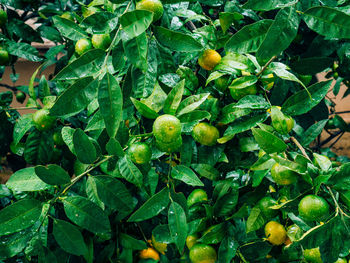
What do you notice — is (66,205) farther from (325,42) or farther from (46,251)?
(325,42)

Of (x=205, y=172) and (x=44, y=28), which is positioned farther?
(x=44, y=28)

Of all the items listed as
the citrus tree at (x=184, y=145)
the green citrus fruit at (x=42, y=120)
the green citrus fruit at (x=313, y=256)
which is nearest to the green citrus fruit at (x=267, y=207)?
the citrus tree at (x=184, y=145)

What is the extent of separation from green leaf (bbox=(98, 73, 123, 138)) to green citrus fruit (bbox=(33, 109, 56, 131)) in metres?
0.37

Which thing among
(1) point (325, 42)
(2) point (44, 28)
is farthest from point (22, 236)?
(1) point (325, 42)

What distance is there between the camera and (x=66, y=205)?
0.65 m

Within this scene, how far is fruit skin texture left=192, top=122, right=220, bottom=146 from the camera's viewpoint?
0.70 meters

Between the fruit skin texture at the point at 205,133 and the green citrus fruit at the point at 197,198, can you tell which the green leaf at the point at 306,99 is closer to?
the fruit skin texture at the point at 205,133

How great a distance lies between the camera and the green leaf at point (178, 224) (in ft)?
1.97

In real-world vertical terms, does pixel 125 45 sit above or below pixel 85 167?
above

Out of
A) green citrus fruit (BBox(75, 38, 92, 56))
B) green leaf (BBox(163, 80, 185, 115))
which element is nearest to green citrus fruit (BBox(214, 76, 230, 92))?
green leaf (BBox(163, 80, 185, 115))

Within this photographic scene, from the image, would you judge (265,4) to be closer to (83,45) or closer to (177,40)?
(177,40)

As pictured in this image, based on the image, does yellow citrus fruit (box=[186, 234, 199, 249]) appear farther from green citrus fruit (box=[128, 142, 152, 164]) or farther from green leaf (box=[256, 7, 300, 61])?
green leaf (box=[256, 7, 300, 61])

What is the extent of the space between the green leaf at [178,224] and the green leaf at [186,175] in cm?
6

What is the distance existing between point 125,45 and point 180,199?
33 cm
